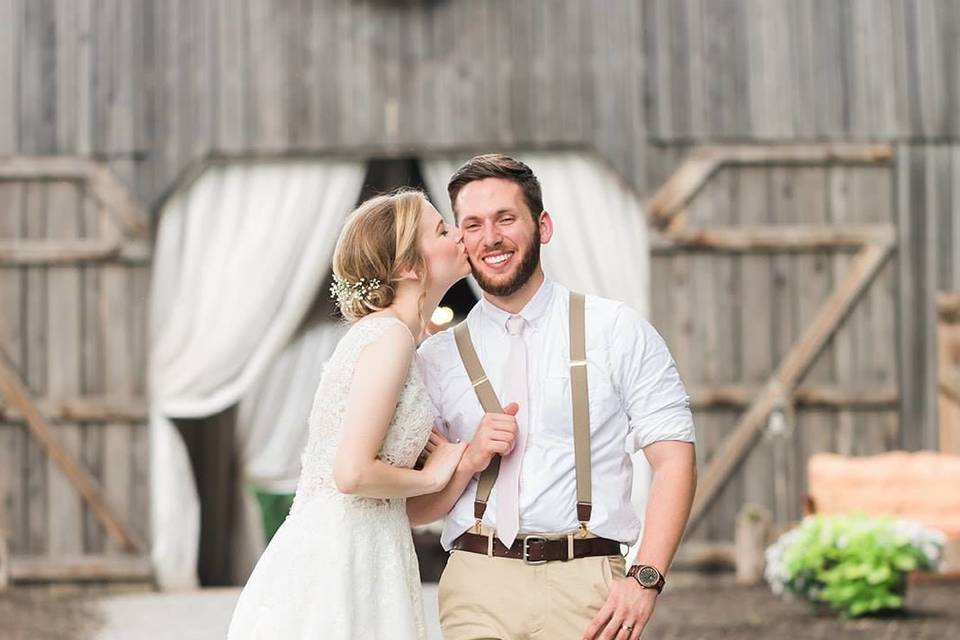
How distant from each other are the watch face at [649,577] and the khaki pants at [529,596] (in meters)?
0.13

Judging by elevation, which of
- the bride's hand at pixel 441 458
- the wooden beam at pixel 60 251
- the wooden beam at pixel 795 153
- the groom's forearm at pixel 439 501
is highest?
the wooden beam at pixel 795 153

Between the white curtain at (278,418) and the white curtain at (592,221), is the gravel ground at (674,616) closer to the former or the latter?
the white curtain at (278,418)

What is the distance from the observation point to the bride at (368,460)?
3572 mm

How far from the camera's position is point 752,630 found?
9188mm

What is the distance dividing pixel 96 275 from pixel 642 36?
4.53 metres

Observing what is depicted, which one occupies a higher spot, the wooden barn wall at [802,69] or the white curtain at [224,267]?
the wooden barn wall at [802,69]

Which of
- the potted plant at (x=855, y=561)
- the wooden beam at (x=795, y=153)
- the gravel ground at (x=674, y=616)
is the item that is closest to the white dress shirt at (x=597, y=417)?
the gravel ground at (x=674, y=616)

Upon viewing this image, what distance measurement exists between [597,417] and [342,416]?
59 centimetres

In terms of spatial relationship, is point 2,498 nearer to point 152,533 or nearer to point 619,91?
point 152,533

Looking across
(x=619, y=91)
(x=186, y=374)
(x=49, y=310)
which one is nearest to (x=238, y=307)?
(x=186, y=374)

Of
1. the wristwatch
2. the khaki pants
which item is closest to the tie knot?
the khaki pants

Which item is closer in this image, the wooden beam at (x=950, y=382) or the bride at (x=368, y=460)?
the bride at (x=368, y=460)

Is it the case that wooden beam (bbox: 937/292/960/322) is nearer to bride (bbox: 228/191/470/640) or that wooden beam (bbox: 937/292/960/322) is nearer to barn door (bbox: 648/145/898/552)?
barn door (bbox: 648/145/898/552)

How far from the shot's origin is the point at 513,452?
3.71m
